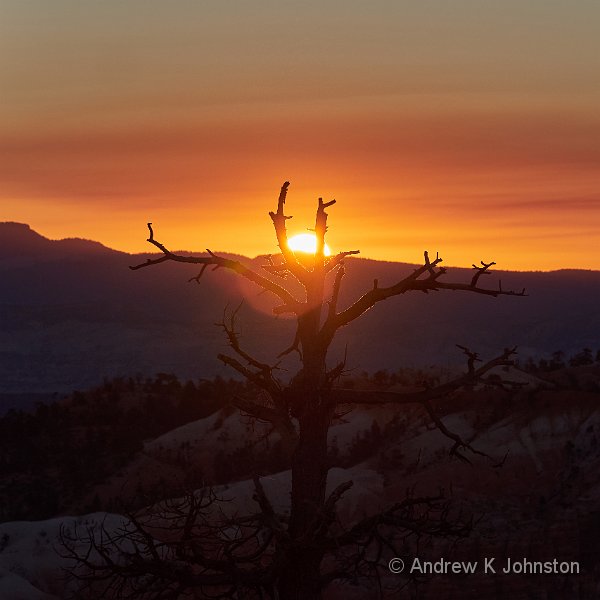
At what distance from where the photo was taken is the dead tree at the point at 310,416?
390 inches

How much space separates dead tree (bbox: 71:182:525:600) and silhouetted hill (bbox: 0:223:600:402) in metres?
120

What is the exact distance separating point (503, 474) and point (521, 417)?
3.97 m

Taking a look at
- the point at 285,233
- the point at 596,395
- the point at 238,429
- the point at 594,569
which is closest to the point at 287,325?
the point at 238,429

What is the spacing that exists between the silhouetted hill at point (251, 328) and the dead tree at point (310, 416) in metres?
120

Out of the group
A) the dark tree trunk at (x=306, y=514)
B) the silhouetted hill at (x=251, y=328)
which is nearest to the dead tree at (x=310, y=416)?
the dark tree trunk at (x=306, y=514)

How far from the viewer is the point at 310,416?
10.4 metres

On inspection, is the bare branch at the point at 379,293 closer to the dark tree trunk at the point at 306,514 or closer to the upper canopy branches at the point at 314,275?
the upper canopy branches at the point at 314,275

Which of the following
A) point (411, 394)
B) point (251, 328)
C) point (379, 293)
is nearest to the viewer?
point (411, 394)

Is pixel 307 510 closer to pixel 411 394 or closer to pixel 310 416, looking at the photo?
pixel 310 416

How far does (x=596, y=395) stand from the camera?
41250mm

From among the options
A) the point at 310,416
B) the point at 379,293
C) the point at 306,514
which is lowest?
the point at 306,514

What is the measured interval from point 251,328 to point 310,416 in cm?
13470

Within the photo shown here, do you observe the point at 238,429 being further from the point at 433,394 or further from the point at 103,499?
the point at 433,394

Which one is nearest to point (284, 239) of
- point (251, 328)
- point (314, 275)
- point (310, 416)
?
point (314, 275)
